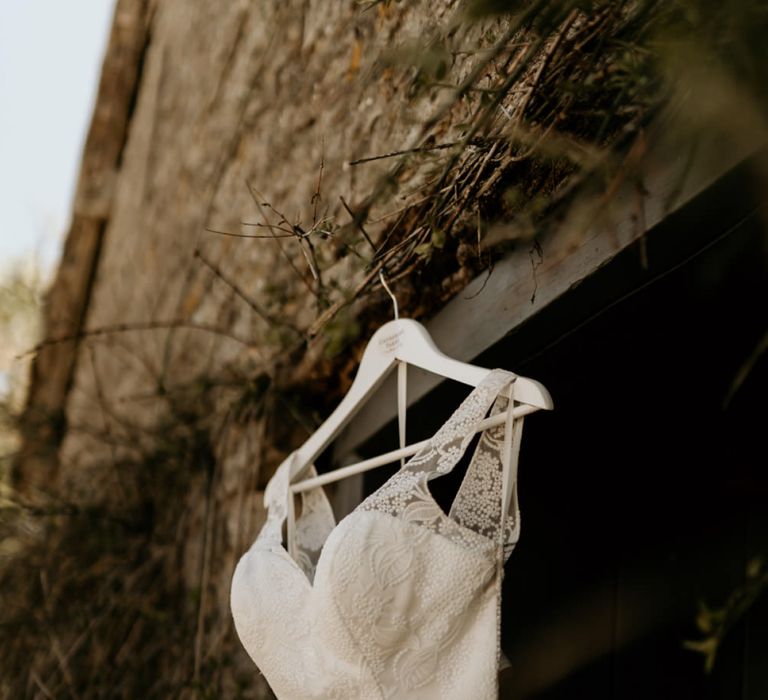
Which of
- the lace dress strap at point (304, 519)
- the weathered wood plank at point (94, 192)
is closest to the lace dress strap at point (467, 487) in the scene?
the lace dress strap at point (304, 519)

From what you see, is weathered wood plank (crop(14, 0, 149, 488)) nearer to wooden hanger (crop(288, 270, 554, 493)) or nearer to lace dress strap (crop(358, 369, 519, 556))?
wooden hanger (crop(288, 270, 554, 493))

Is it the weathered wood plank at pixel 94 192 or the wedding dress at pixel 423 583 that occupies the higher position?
the weathered wood plank at pixel 94 192

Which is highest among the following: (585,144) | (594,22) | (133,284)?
(133,284)

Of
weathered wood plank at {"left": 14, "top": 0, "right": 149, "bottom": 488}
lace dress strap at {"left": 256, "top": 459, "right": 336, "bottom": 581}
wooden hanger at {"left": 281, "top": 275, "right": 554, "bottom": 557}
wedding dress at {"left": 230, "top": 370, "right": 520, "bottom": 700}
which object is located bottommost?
wedding dress at {"left": 230, "top": 370, "right": 520, "bottom": 700}

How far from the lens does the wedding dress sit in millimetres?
1105

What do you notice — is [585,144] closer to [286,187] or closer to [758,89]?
[758,89]

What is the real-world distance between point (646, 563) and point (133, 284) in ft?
10.6

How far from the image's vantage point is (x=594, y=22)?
44.4 inches

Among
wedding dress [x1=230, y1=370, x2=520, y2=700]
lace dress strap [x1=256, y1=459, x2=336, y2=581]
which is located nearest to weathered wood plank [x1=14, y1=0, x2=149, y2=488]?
lace dress strap [x1=256, y1=459, x2=336, y2=581]

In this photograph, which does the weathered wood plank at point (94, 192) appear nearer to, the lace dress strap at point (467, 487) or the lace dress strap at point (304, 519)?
the lace dress strap at point (304, 519)

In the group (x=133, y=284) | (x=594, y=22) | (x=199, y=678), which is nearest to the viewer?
(x=594, y=22)

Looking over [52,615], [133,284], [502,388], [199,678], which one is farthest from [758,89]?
[133,284]

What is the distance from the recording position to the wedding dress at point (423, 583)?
1.11 m

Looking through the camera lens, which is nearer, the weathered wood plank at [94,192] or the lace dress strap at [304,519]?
the lace dress strap at [304,519]
